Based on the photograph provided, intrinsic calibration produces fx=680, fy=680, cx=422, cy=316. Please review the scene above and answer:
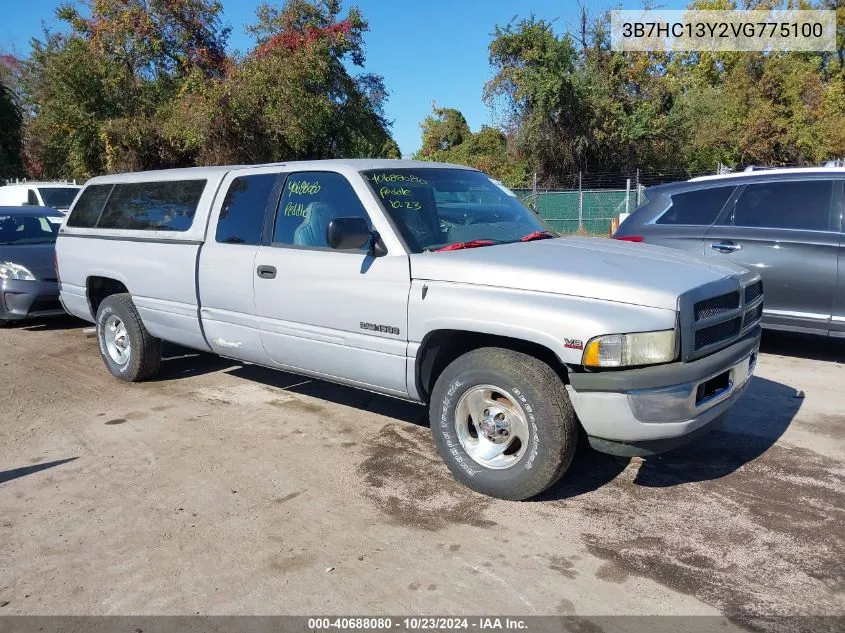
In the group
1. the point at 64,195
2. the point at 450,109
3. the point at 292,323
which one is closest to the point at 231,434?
the point at 292,323

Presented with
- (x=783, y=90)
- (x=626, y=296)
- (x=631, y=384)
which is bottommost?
(x=631, y=384)

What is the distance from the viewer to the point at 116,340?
6.39 meters

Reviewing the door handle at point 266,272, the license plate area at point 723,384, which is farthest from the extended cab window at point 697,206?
the door handle at point 266,272

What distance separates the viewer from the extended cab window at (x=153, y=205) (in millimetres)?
5531

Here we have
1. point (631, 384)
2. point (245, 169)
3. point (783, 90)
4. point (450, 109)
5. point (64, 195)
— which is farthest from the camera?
point (450, 109)

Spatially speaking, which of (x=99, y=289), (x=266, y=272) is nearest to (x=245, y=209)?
(x=266, y=272)

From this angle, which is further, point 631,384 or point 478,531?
point 478,531

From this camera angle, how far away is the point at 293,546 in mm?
3371

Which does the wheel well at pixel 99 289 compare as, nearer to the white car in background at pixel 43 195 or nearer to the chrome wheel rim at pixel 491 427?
the chrome wheel rim at pixel 491 427

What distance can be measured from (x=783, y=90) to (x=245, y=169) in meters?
35.6

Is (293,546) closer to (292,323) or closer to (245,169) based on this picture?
(292,323)

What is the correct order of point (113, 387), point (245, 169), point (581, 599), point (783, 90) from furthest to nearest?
point (783, 90)
point (113, 387)
point (245, 169)
point (581, 599)

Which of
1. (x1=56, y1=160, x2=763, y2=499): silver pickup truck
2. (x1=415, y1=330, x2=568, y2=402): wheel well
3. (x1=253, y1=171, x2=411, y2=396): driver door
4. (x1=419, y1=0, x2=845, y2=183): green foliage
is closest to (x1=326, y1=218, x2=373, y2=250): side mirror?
(x1=56, y1=160, x2=763, y2=499): silver pickup truck

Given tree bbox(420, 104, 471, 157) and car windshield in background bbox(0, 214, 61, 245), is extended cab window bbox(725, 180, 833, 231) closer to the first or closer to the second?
car windshield in background bbox(0, 214, 61, 245)
